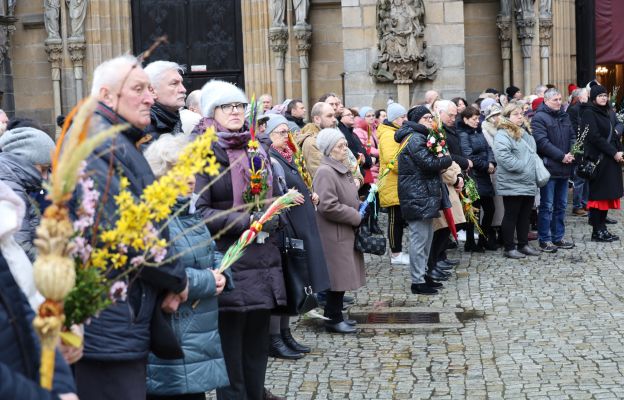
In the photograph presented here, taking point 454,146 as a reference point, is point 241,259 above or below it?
below

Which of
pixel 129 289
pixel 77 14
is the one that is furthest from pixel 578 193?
pixel 129 289

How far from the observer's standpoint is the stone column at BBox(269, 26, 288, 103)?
21.3 metres

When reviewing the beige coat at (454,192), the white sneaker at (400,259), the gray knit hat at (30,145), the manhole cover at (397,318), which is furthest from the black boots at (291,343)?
the white sneaker at (400,259)

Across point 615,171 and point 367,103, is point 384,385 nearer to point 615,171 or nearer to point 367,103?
point 615,171

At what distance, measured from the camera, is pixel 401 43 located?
1848 centimetres

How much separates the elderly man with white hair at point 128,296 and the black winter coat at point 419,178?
6.46 metres

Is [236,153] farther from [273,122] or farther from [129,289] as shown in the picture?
[273,122]

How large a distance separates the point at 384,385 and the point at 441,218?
425 centimetres

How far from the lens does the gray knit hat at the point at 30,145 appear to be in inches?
255

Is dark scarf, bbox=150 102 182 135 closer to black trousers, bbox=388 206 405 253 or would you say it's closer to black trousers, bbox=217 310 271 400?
black trousers, bbox=217 310 271 400

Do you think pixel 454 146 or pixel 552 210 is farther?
pixel 552 210

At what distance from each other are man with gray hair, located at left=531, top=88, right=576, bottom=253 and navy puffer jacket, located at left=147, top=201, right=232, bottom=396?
8.79m

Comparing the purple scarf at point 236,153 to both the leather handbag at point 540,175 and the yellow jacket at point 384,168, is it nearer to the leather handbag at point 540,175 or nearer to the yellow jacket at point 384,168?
the yellow jacket at point 384,168

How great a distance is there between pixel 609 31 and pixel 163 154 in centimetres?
1985
